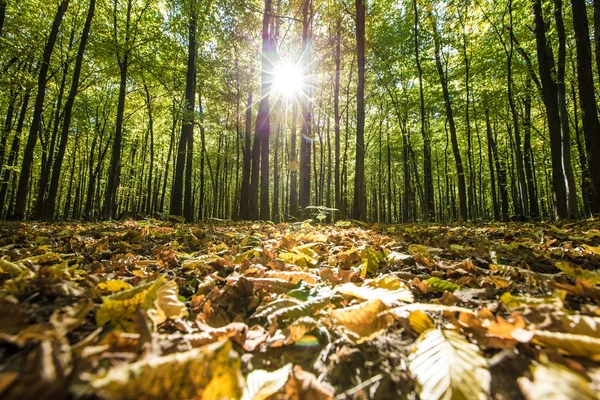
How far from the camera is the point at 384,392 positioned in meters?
0.69

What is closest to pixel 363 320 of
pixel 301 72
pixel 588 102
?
pixel 588 102

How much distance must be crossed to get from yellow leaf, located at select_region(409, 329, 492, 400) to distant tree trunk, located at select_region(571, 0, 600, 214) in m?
7.91

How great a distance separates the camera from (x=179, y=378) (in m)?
0.48

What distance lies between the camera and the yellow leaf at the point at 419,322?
0.90m

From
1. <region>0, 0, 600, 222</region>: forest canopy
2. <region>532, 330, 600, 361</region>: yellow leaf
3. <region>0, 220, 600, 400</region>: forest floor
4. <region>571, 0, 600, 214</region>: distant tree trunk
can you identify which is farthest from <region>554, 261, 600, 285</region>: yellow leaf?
<region>571, 0, 600, 214</region>: distant tree trunk

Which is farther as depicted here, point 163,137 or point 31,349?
point 163,137

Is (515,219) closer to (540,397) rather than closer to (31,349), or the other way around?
(540,397)

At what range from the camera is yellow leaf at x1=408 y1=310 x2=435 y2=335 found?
2.95ft

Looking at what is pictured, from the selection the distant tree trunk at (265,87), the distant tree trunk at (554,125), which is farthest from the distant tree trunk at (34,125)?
the distant tree trunk at (554,125)

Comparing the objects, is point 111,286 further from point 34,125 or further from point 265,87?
point 34,125

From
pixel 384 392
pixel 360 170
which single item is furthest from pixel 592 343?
pixel 360 170

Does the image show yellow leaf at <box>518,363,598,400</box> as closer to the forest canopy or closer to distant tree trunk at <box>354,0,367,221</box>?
the forest canopy

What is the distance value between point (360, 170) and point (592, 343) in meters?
7.66

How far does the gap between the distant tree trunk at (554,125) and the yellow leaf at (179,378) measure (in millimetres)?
9169
